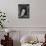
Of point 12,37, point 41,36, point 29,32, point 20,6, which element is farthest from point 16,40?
point 20,6

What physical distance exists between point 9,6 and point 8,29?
557 millimetres

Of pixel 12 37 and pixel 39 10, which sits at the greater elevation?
pixel 39 10

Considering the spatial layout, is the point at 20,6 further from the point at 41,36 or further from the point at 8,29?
the point at 41,36

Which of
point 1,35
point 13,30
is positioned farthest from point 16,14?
point 1,35

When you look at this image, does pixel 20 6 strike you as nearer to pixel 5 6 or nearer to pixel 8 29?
pixel 5 6

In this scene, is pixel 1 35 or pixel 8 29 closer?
pixel 8 29

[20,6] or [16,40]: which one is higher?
[20,6]

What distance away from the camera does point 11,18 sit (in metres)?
3.21

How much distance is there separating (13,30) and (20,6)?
1.87ft

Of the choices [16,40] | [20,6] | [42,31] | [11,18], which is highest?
[20,6]

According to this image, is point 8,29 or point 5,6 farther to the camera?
point 5,6

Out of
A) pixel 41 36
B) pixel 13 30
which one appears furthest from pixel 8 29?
pixel 41 36

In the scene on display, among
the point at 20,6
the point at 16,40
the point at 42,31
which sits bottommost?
the point at 16,40

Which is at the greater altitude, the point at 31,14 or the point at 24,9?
the point at 24,9
